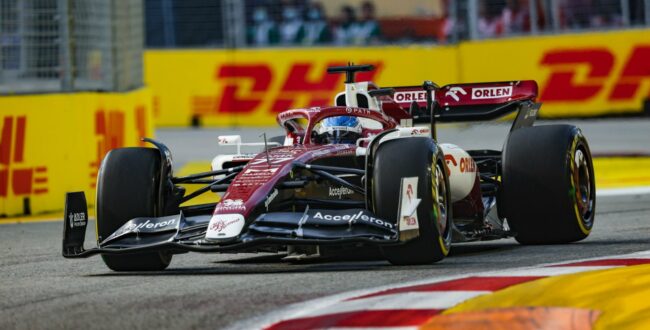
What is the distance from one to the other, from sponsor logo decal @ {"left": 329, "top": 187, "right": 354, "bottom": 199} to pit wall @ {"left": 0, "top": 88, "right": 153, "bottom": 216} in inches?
226

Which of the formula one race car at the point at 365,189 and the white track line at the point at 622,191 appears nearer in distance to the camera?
the formula one race car at the point at 365,189

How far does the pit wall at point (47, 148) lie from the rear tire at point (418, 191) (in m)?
6.47

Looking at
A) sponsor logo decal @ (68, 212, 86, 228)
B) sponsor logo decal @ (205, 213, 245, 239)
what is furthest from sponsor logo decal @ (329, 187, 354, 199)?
sponsor logo decal @ (68, 212, 86, 228)

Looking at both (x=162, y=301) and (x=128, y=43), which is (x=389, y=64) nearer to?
(x=128, y=43)

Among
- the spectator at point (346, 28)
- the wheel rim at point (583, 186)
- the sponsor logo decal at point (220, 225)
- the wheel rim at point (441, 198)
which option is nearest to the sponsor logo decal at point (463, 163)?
the wheel rim at point (441, 198)

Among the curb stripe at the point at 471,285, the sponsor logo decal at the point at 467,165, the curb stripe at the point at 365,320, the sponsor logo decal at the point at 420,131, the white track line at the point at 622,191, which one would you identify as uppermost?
the sponsor logo decal at the point at 420,131

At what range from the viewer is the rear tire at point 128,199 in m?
8.72

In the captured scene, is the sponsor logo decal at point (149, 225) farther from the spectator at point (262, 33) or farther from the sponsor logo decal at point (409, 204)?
the spectator at point (262, 33)

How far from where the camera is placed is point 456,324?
19.5ft

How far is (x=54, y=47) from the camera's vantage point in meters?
14.6

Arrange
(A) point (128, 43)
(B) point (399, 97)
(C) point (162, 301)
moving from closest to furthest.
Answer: (C) point (162, 301) → (B) point (399, 97) → (A) point (128, 43)

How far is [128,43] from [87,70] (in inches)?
54.7

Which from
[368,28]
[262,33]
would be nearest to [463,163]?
[368,28]

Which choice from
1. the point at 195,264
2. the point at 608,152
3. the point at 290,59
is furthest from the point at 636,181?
the point at 290,59
